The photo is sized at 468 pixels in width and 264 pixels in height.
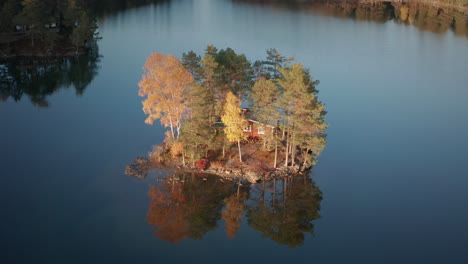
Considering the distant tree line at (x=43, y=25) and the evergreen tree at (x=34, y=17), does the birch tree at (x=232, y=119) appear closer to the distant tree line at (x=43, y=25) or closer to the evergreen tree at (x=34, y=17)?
the distant tree line at (x=43, y=25)

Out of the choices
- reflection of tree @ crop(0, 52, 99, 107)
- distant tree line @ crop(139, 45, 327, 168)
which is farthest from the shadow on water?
reflection of tree @ crop(0, 52, 99, 107)

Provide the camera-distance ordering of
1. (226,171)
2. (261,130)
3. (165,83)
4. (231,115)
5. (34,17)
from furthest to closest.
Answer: (34,17) < (261,130) < (165,83) < (226,171) < (231,115)

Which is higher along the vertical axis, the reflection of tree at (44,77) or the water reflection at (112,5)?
the water reflection at (112,5)

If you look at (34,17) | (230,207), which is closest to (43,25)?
(34,17)

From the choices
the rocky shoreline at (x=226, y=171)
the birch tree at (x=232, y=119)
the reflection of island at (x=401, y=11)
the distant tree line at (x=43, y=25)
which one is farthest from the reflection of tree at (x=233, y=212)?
the reflection of island at (x=401, y=11)

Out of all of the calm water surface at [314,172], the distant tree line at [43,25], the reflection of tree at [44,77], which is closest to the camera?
the calm water surface at [314,172]

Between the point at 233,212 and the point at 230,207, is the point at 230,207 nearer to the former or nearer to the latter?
the point at 230,207

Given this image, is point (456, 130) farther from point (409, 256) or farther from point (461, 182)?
point (409, 256)

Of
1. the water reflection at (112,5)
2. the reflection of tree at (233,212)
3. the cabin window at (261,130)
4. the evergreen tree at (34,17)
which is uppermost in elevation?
the evergreen tree at (34,17)

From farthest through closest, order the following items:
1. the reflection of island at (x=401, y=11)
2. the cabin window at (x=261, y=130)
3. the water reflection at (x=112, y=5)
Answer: the water reflection at (x=112, y=5), the reflection of island at (x=401, y=11), the cabin window at (x=261, y=130)
